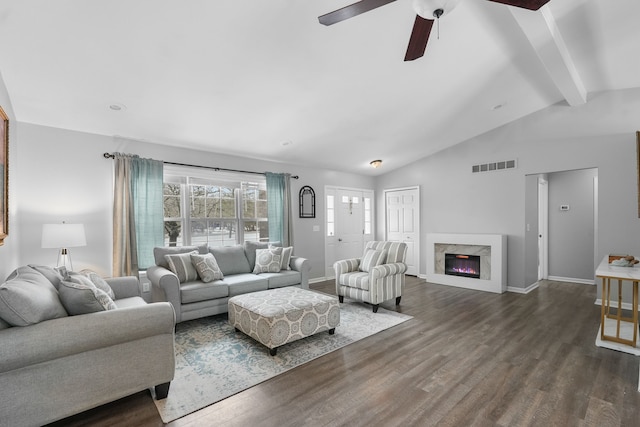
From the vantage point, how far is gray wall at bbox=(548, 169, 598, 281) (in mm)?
5812

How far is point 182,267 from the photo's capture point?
12.7 ft

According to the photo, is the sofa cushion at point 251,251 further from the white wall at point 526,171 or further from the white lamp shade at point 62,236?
the white wall at point 526,171

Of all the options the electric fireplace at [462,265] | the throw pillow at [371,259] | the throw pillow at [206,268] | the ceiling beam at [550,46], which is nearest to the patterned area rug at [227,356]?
the throw pillow at [206,268]

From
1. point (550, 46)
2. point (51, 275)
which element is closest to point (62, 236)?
point (51, 275)

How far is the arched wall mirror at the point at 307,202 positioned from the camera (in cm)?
603

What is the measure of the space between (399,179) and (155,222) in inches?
203

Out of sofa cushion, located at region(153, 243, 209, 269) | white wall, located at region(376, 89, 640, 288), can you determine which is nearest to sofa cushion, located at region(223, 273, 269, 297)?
sofa cushion, located at region(153, 243, 209, 269)

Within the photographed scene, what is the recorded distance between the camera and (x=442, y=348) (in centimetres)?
303

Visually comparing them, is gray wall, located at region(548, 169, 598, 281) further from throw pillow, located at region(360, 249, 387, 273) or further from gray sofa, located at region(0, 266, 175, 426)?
gray sofa, located at region(0, 266, 175, 426)

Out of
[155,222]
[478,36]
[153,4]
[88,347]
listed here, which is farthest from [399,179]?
[88,347]

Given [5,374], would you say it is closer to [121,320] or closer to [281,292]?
[121,320]

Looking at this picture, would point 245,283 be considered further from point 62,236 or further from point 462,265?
point 462,265

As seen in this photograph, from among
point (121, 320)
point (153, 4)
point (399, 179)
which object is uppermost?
point (153, 4)

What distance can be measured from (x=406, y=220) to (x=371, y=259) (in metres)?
2.86
